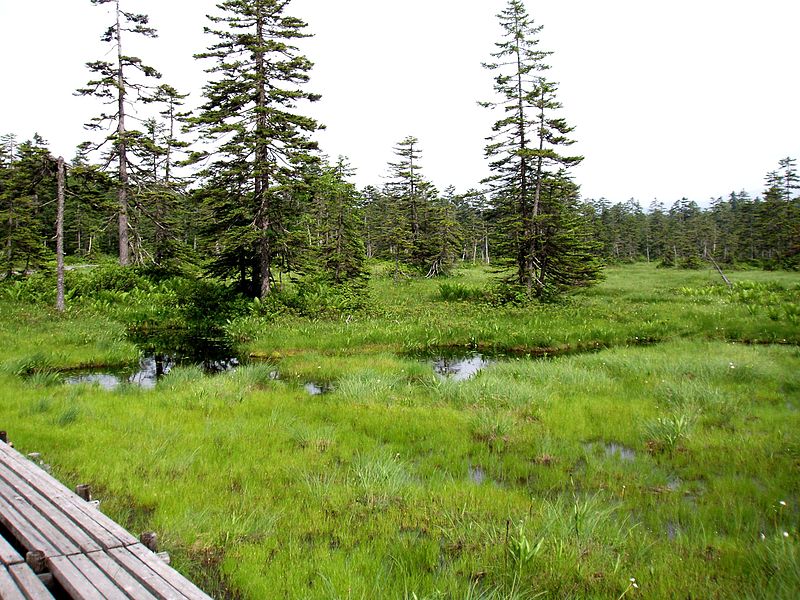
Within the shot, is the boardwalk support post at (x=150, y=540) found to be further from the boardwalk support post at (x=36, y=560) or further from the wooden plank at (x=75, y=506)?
the boardwalk support post at (x=36, y=560)

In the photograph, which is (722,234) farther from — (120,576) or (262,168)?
(120,576)

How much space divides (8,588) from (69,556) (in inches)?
19.2

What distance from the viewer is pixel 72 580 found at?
11.5ft

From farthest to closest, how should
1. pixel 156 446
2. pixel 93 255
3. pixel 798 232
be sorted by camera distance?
pixel 93 255 < pixel 798 232 < pixel 156 446

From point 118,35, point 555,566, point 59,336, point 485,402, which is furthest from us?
point 118,35

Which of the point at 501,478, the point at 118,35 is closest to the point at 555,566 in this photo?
the point at 501,478

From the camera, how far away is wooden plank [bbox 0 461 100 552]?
4039 mm

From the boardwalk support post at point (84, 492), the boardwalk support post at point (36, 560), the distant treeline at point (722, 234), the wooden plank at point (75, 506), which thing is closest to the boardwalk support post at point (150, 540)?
the wooden plank at point (75, 506)

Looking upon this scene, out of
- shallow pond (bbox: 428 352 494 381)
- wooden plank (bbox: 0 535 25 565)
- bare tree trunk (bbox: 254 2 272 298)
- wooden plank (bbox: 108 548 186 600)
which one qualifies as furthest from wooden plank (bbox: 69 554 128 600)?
bare tree trunk (bbox: 254 2 272 298)

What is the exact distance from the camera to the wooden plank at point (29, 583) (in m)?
3.32

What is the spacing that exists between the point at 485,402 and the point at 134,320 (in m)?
17.9

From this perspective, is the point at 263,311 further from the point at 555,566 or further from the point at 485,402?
the point at 555,566

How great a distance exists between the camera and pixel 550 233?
24484 mm

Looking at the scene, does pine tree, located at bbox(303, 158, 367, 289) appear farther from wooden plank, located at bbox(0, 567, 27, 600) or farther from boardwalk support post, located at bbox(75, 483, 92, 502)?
wooden plank, located at bbox(0, 567, 27, 600)
